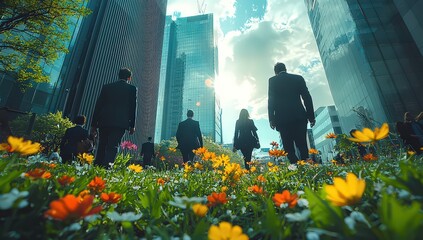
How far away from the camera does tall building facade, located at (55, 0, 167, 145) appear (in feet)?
84.4

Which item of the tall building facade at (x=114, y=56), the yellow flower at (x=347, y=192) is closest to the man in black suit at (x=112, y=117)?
the yellow flower at (x=347, y=192)

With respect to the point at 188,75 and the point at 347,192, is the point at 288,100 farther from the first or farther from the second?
the point at 188,75

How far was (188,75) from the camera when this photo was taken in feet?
333

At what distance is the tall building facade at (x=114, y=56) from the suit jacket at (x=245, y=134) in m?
20.2

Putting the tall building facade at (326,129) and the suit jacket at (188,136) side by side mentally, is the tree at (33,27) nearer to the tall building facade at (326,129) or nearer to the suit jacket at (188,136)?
the suit jacket at (188,136)

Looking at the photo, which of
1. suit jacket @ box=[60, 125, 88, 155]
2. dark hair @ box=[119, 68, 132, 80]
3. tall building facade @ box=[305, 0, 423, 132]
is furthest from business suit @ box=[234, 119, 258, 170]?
tall building facade @ box=[305, 0, 423, 132]

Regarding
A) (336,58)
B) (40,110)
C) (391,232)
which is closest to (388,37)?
(336,58)

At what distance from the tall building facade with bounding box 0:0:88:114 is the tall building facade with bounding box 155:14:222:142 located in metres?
66.4

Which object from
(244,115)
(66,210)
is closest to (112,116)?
(244,115)

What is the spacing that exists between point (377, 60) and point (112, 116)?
106 feet

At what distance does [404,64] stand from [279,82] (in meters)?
30.6

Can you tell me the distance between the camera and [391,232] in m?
0.49

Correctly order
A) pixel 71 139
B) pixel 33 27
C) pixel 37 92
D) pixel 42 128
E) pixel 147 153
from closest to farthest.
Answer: pixel 71 139 → pixel 33 27 → pixel 147 153 → pixel 42 128 → pixel 37 92

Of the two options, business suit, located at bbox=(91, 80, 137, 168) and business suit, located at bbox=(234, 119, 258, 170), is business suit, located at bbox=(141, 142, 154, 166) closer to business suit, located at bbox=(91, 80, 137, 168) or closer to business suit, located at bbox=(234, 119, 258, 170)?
business suit, located at bbox=(234, 119, 258, 170)
